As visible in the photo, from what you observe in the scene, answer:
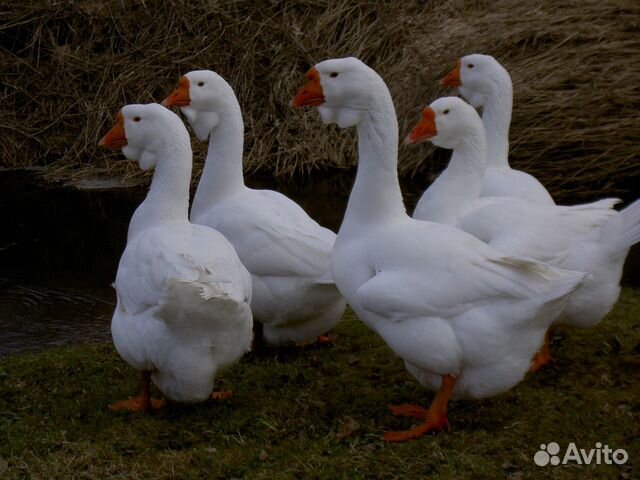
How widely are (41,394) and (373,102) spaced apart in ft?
8.16

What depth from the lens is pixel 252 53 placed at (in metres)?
12.0

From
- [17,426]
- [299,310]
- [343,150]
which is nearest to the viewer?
[17,426]

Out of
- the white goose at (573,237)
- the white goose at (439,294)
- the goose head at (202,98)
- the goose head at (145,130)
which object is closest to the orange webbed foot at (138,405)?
the white goose at (439,294)

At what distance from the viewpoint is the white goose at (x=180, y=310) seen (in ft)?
13.4

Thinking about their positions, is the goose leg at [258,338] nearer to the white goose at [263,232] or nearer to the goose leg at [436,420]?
the white goose at [263,232]

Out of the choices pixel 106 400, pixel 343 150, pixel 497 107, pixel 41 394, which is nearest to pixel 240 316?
pixel 106 400

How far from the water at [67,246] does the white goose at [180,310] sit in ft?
6.17

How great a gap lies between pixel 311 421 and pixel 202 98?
2.38 m

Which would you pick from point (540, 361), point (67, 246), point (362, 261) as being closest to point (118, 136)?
point (362, 261)

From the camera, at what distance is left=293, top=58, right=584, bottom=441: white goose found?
4.00 meters

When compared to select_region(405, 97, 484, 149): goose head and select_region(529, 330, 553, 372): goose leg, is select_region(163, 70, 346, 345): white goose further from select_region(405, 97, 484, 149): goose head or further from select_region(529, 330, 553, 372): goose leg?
select_region(529, 330, 553, 372): goose leg

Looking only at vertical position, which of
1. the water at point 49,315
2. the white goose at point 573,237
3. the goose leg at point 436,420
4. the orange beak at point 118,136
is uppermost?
the orange beak at point 118,136

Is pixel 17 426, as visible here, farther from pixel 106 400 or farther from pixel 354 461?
pixel 354 461

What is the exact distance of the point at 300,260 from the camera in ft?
16.9
